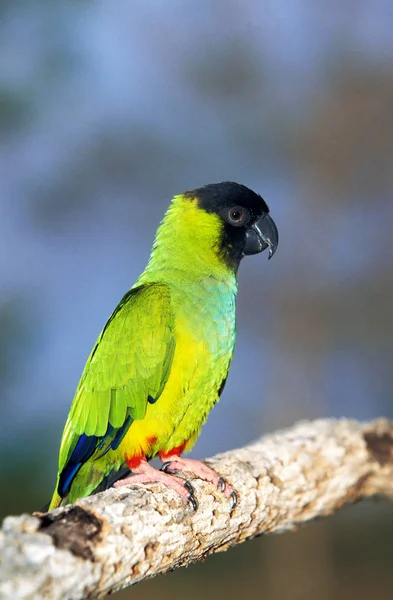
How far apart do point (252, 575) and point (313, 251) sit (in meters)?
4.29

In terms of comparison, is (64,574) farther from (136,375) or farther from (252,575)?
(252,575)

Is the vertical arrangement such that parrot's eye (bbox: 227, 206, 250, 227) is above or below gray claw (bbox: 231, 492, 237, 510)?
above

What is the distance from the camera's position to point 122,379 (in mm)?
3119

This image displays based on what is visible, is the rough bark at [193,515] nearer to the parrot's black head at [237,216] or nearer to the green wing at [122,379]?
the green wing at [122,379]

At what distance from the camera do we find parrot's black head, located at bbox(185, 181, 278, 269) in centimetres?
360

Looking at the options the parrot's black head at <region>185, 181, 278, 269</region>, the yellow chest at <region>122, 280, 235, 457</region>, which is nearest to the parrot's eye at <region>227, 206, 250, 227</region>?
the parrot's black head at <region>185, 181, 278, 269</region>

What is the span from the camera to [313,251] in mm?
8406

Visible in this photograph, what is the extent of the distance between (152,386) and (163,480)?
0.45 metres

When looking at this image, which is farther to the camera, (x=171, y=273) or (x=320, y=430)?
(x=320, y=430)

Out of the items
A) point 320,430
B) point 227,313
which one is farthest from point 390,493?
point 227,313

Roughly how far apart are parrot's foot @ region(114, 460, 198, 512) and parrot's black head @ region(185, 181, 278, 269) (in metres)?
1.26

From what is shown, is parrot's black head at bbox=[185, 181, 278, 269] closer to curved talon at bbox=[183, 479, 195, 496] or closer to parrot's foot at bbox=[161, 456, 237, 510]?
parrot's foot at bbox=[161, 456, 237, 510]

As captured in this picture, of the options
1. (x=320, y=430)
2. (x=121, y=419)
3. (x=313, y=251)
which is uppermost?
(x=313, y=251)

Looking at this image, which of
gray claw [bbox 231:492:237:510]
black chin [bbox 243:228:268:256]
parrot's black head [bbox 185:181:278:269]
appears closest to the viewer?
gray claw [bbox 231:492:237:510]
